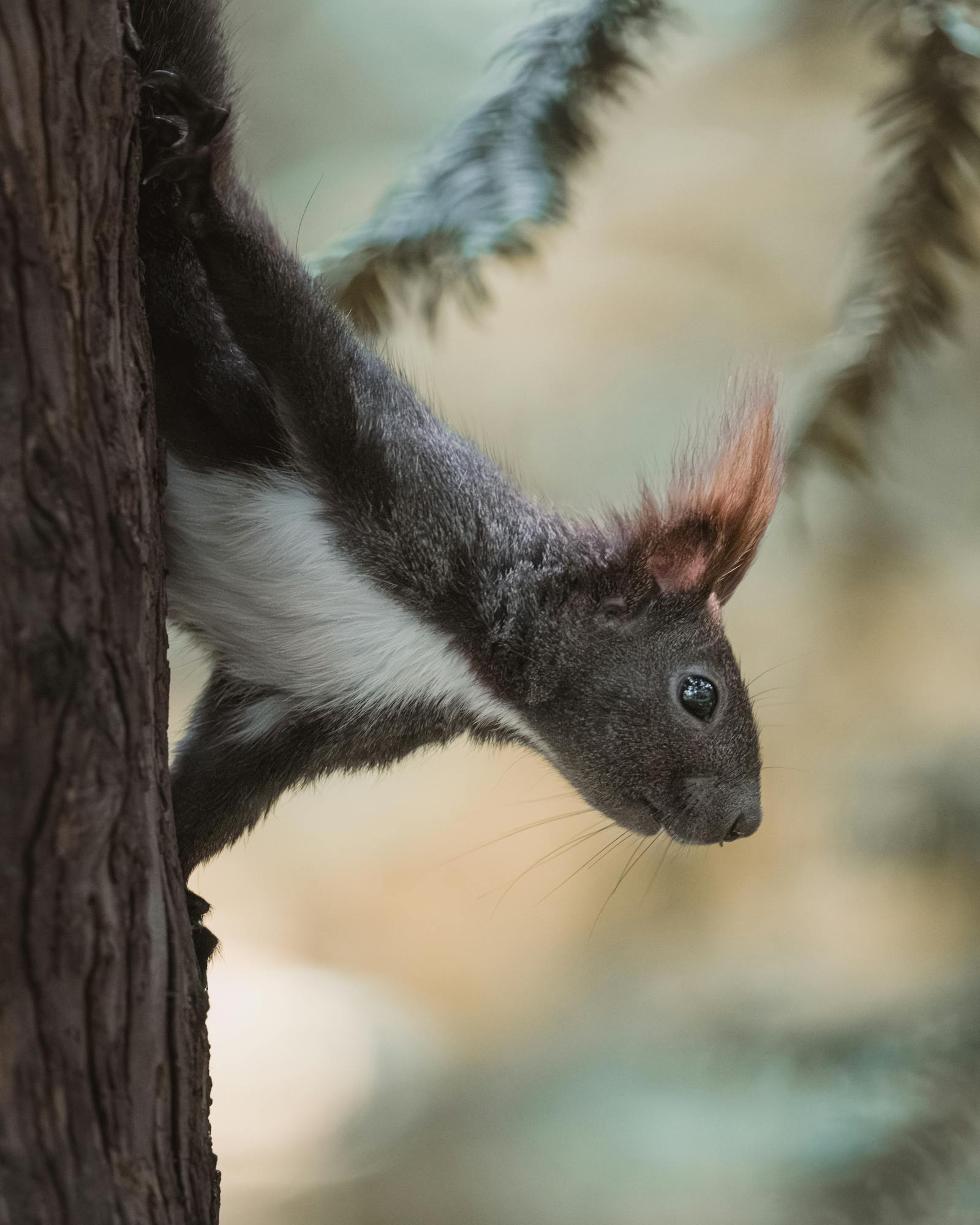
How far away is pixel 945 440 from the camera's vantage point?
14.2 ft

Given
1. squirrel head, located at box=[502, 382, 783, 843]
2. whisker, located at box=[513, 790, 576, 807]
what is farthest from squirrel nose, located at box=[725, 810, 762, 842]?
whisker, located at box=[513, 790, 576, 807]

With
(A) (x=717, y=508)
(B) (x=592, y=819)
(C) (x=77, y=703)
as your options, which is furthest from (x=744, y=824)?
(B) (x=592, y=819)

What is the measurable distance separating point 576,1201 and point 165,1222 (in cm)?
331

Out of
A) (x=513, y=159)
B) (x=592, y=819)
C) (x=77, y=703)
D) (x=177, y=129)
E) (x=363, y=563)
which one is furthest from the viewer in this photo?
(x=592, y=819)

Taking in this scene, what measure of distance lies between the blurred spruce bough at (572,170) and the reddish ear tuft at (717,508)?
0.23m

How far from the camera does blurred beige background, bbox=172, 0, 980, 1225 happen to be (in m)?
4.16

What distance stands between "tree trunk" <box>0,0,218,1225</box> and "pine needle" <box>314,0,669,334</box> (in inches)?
40.8

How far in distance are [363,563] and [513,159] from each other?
86 centimetres

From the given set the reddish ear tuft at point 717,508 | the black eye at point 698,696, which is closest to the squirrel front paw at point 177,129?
the reddish ear tuft at point 717,508

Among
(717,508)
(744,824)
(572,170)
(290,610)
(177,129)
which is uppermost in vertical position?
(572,170)

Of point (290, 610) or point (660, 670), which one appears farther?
point (660, 670)

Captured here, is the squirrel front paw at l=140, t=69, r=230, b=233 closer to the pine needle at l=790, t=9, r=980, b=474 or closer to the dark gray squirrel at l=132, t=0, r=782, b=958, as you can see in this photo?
the dark gray squirrel at l=132, t=0, r=782, b=958

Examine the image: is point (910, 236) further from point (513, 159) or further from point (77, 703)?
point (77, 703)

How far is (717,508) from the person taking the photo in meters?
2.41
